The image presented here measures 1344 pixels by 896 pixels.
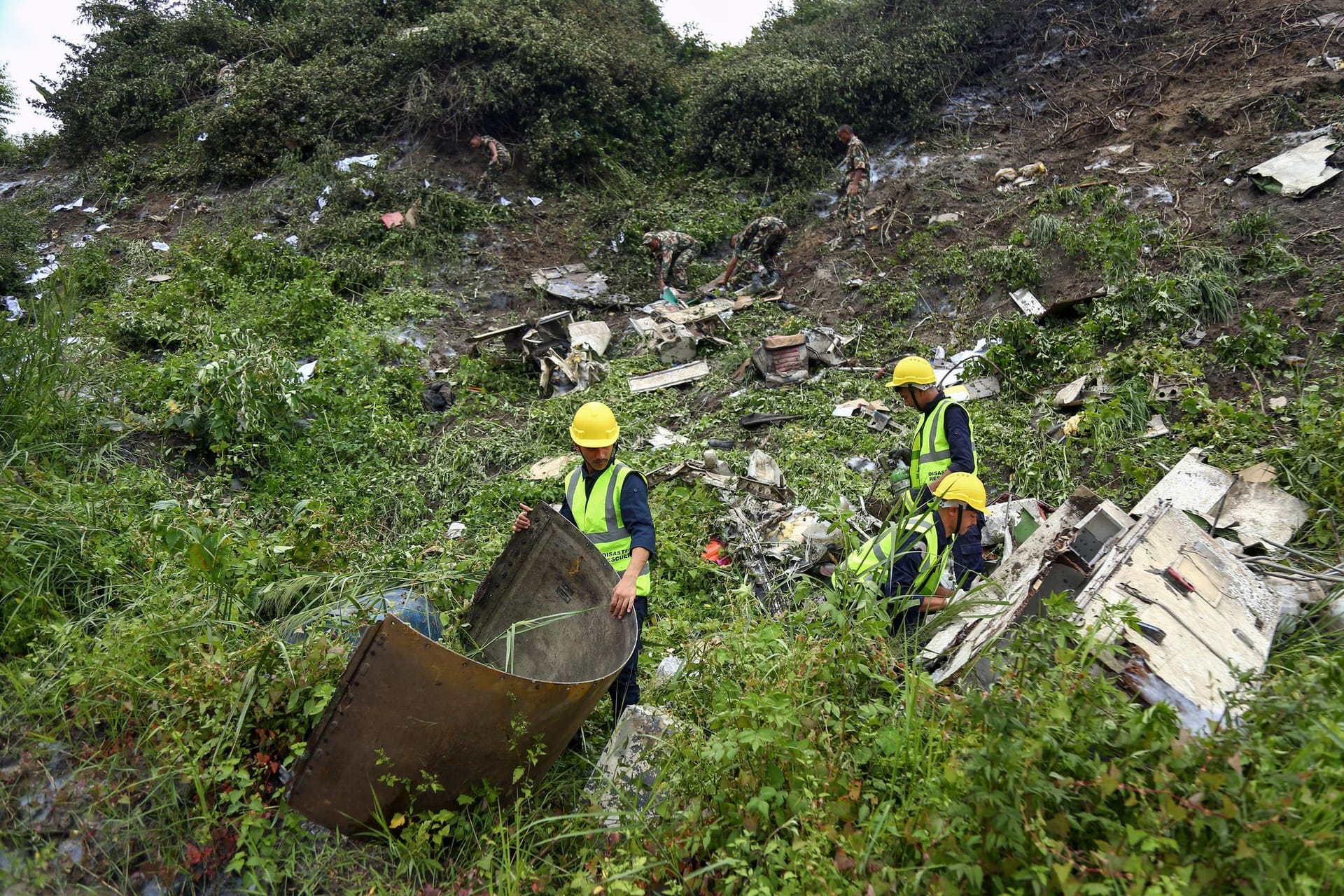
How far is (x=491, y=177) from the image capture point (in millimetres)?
11406

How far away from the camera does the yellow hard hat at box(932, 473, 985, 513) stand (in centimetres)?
342

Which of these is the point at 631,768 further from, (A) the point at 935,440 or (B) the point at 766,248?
(B) the point at 766,248

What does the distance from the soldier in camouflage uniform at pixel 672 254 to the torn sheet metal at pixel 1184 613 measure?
7536 millimetres

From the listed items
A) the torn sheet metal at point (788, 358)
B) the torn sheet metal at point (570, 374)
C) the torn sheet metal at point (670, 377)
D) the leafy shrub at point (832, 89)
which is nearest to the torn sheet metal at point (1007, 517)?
the torn sheet metal at point (788, 358)

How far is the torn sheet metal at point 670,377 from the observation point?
24.8 ft

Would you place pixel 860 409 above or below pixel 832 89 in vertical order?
below

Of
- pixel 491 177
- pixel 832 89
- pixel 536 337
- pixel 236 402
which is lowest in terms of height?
pixel 536 337

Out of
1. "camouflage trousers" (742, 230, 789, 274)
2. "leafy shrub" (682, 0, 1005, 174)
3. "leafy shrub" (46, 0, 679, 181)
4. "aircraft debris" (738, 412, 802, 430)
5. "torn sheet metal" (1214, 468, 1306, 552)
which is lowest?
"torn sheet metal" (1214, 468, 1306, 552)

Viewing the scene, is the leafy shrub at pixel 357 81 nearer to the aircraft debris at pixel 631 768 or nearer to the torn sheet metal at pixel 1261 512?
the torn sheet metal at pixel 1261 512

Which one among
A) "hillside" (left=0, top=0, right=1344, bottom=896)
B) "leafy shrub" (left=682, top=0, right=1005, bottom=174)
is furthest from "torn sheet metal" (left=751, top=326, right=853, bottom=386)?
"leafy shrub" (left=682, top=0, right=1005, bottom=174)

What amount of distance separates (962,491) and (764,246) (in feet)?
23.2

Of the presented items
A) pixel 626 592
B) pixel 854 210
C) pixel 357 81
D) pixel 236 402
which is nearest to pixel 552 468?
pixel 236 402

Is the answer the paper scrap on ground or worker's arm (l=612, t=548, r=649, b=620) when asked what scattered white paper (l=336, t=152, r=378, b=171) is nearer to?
the paper scrap on ground

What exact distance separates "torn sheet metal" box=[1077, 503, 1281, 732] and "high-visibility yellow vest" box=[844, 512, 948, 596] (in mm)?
707
